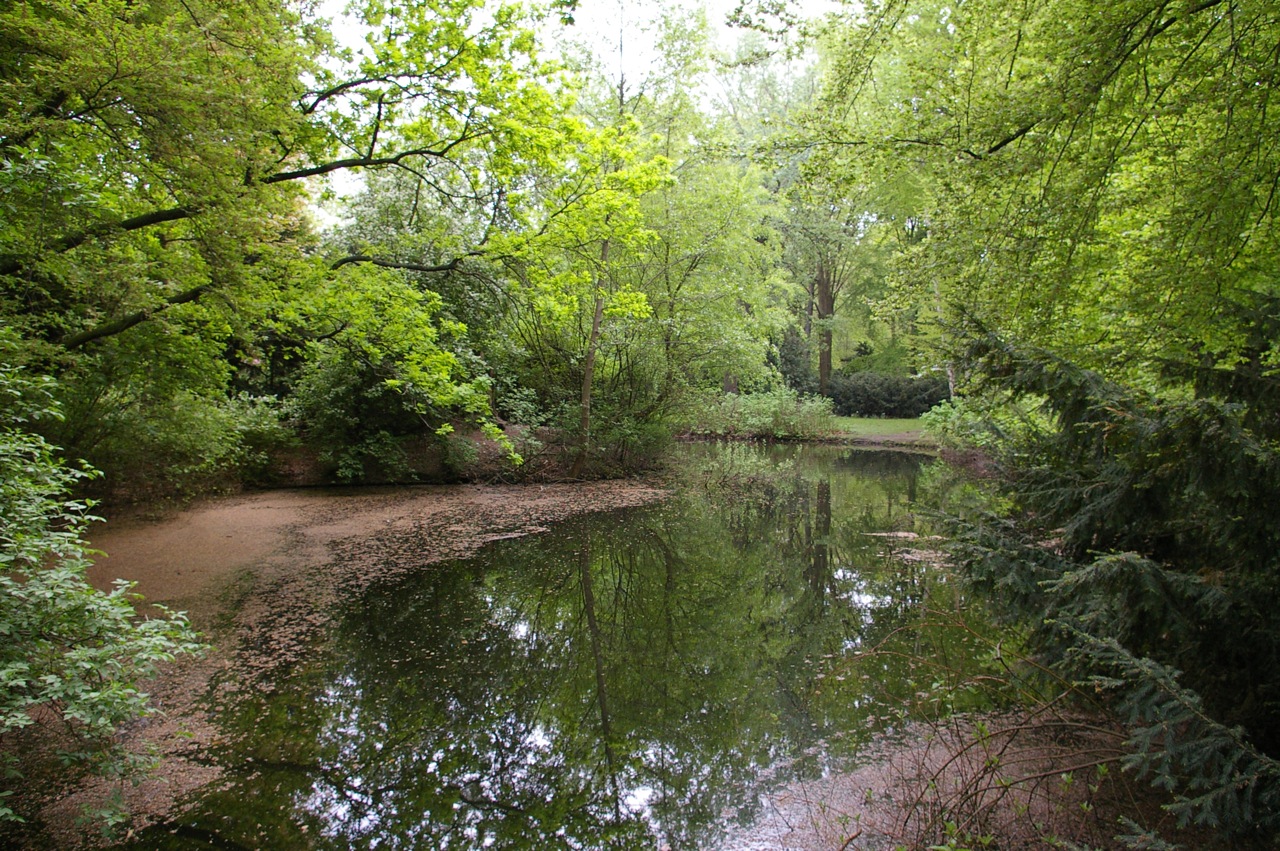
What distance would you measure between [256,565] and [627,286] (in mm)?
7154

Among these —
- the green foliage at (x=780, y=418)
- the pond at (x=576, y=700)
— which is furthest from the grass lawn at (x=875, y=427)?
the pond at (x=576, y=700)

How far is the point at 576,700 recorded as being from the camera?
4.14 meters

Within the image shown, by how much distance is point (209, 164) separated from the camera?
479 cm

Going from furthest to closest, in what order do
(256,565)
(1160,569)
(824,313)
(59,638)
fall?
1. (824,313)
2. (256,565)
3. (59,638)
4. (1160,569)

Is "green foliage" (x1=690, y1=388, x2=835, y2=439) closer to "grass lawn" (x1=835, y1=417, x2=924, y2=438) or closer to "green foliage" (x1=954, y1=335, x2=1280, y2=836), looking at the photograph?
"grass lawn" (x1=835, y1=417, x2=924, y2=438)

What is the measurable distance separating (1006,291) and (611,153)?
20.5 feet

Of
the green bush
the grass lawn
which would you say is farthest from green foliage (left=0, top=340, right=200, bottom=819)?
the green bush

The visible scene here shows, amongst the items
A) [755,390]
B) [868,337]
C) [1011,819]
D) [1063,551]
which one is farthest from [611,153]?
[868,337]

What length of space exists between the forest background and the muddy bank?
0.36 meters

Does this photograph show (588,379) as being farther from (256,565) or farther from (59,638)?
(59,638)

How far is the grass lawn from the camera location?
22.5 m

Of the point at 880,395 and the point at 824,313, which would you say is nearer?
the point at 880,395

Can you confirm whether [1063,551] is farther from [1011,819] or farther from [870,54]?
[870,54]

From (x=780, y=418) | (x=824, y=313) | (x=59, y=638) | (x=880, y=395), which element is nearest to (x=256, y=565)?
(x=59, y=638)
